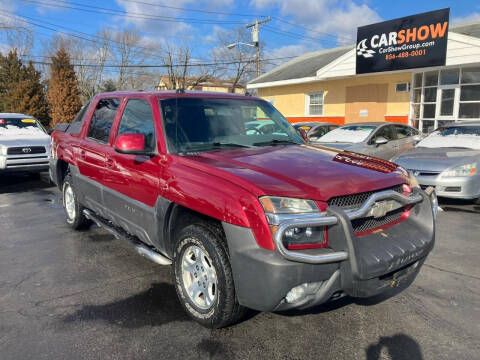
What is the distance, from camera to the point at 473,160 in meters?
6.80

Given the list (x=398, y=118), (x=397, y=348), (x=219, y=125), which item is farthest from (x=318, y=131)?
(x=397, y=348)

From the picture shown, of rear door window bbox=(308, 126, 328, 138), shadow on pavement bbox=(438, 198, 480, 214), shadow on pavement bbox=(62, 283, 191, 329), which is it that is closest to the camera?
shadow on pavement bbox=(62, 283, 191, 329)

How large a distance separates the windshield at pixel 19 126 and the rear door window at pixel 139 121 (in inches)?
311

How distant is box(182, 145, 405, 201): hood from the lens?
262 centimetres

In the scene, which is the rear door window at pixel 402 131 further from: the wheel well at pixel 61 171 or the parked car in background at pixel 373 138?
the wheel well at pixel 61 171

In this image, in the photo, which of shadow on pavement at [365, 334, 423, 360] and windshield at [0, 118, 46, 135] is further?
windshield at [0, 118, 46, 135]

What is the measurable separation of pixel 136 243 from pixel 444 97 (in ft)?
49.2

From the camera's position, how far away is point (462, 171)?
666cm

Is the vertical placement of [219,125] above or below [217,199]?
above

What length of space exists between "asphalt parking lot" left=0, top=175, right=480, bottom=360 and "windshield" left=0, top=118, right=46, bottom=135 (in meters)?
6.88

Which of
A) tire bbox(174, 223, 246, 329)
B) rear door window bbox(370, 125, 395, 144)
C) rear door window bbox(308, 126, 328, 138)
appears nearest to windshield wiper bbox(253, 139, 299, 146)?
tire bbox(174, 223, 246, 329)

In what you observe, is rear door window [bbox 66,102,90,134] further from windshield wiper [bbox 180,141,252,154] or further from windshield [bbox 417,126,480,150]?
windshield [bbox 417,126,480,150]

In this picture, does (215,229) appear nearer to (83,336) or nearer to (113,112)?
(83,336)

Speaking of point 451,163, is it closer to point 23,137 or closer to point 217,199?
point 217,199
